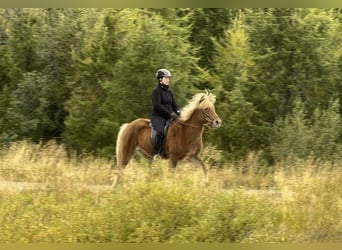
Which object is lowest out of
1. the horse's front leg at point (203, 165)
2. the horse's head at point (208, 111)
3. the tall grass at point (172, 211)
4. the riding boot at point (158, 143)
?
the horse's front leg at point (203, 165)

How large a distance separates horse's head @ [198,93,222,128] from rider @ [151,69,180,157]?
32 centimetres

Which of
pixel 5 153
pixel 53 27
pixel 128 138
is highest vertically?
pixel 53 27

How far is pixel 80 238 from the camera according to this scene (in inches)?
213

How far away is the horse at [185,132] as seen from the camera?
8.73 metres

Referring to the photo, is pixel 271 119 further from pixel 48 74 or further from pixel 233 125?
pixel 48 74

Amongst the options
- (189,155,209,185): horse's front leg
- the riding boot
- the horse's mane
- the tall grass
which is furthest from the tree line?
the tall grass

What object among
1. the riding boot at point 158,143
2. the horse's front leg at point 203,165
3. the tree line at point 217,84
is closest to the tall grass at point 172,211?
the horse's front leg at point 203,165

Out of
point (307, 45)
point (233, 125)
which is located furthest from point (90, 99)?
point (307, 45)

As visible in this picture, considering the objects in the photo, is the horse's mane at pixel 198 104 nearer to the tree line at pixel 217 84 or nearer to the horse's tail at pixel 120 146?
the horse's tail at pixel 120 146

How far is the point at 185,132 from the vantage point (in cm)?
892

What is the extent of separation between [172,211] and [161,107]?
3.00 m

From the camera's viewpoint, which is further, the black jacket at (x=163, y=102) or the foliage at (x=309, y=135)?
the foliage at (x=309, y=135)

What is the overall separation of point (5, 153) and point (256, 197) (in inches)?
214

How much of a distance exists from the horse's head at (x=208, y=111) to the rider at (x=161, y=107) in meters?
0.32
